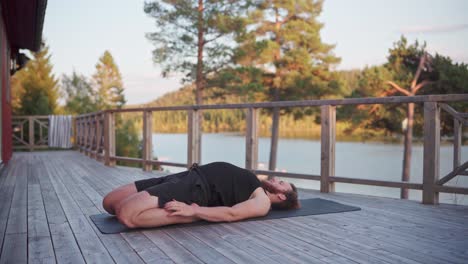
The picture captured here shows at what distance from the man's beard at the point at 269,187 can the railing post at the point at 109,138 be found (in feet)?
15.8

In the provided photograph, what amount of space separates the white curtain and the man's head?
11166mm

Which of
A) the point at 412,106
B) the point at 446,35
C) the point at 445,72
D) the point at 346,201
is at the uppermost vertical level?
the point at 446,35

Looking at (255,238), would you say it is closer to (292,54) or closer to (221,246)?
(221,246)

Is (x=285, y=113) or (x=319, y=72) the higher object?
(x=319, y=72)

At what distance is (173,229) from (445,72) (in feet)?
59.5

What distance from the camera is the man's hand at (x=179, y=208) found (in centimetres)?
247

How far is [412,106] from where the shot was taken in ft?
58.2

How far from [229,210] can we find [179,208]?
33cm

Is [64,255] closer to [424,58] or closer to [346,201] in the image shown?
[346,201]

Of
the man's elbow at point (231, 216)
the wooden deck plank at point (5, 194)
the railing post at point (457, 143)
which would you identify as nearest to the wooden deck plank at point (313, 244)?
the man's elbow at point (231, 216)

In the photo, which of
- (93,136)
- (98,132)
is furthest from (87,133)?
(98,132)

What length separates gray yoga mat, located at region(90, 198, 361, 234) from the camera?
2586 mm

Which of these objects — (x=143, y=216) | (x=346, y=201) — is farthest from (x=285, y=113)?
Result: (x=143, y=216)

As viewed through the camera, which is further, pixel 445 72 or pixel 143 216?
pixel 445 72
